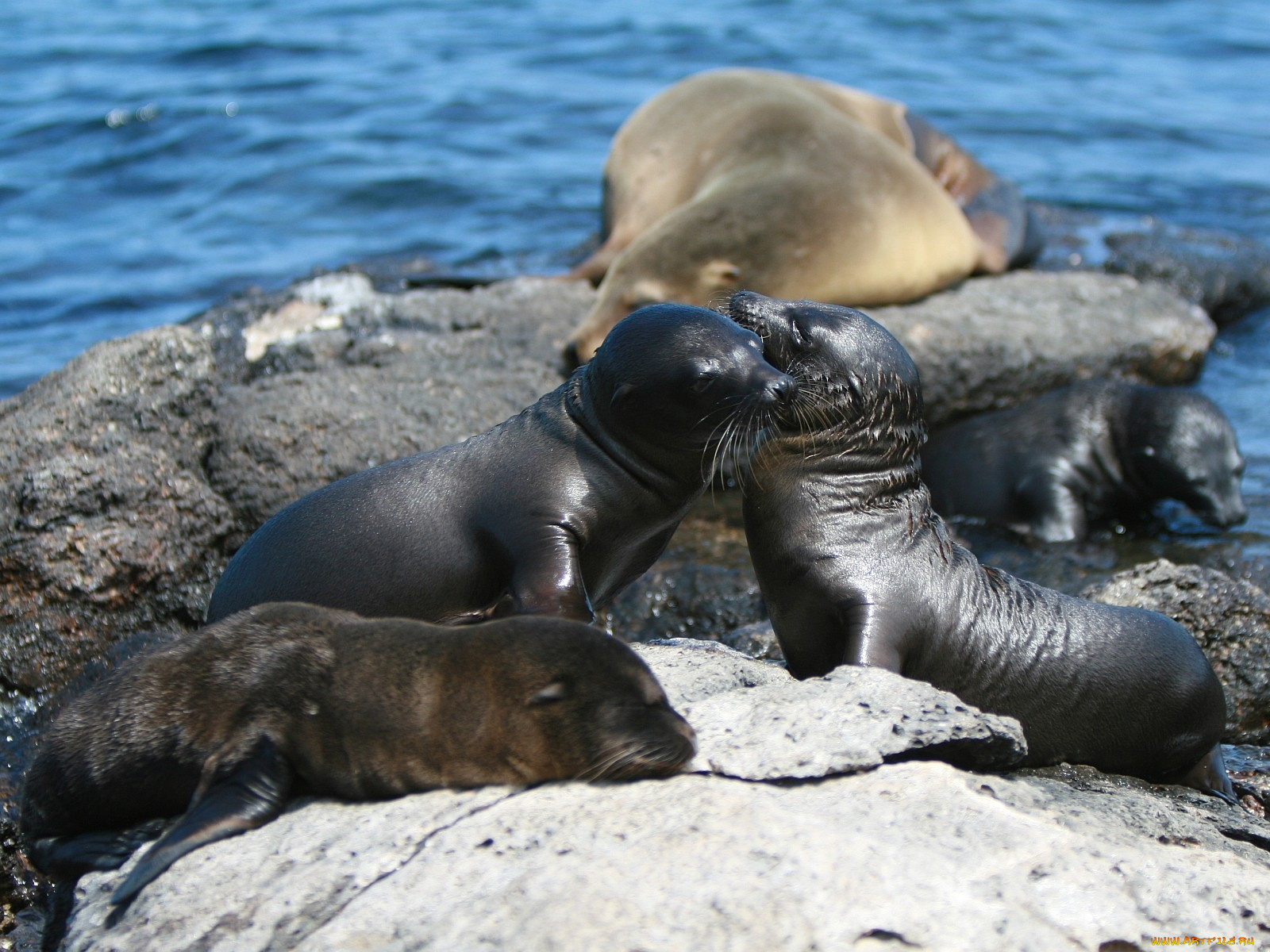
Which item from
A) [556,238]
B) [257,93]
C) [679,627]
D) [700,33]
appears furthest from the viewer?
[700,33]

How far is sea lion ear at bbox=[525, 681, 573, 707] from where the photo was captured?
3279mm

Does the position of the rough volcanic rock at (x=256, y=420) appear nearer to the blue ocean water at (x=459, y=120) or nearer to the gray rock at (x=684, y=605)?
the gray rock at (x=684, y=605)

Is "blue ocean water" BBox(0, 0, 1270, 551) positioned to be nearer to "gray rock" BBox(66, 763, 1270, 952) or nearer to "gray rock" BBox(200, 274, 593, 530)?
"gray rock" BBox(200, 274, 593, 530)

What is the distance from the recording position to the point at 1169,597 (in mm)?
5504

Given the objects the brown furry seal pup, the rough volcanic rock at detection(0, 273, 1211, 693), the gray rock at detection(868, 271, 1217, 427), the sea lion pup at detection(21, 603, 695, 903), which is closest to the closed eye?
the sea lion pup at detection(21, 603, 695, 903)

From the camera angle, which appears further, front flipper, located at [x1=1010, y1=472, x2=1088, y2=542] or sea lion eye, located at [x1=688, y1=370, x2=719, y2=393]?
front flipper, located at [x1=1010, y1=472, x2=1088, y2=542]

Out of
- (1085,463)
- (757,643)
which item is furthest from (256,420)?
(1085,463)

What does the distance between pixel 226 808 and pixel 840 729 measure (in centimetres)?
146

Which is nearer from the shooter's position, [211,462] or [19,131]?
[211,462]

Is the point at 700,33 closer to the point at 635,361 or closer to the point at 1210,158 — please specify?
the point at 1210,158

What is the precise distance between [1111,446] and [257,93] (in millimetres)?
12044

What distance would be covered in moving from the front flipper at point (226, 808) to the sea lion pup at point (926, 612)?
6.03ft

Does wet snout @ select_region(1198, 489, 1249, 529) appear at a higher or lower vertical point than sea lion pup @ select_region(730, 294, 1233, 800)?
lower

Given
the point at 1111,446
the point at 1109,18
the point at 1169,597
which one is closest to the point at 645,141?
the point at 1111,446
